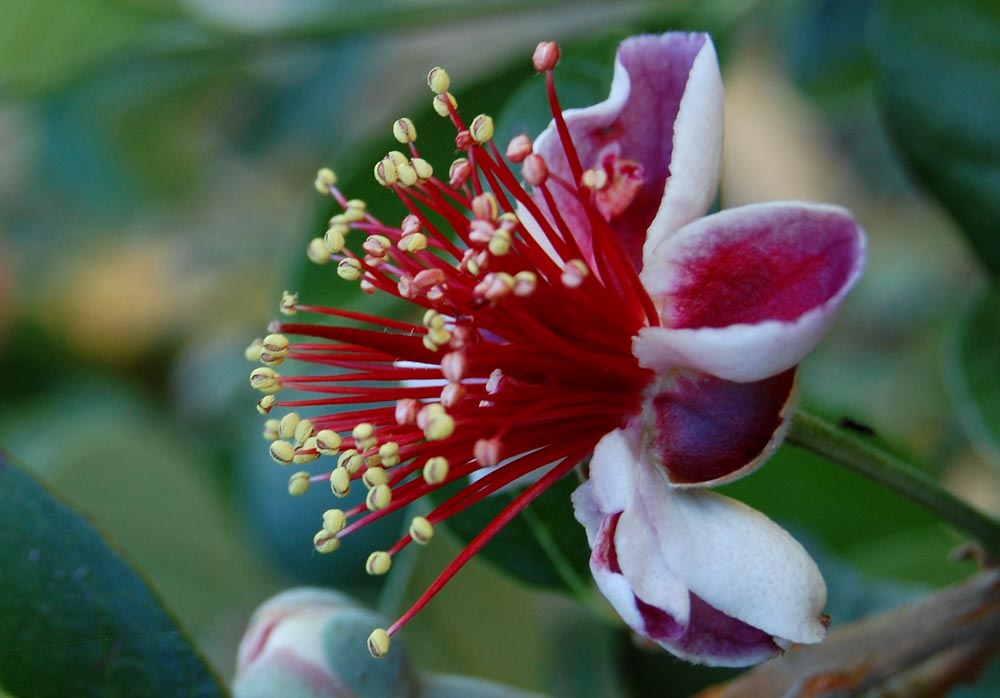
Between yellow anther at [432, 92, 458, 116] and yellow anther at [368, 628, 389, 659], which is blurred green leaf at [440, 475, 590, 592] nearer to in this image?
yellow anther at [368, 628, 389, 659]

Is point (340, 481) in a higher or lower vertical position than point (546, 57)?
lower

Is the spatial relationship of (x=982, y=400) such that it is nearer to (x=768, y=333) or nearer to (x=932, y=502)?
(x=932, y=502)

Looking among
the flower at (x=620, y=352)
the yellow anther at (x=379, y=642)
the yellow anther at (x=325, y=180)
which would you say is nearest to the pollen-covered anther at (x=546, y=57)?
the flower at (x=620, y=352)

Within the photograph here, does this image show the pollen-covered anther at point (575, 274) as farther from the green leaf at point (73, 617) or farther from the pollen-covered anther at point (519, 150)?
the green leaf at point (73, 617)

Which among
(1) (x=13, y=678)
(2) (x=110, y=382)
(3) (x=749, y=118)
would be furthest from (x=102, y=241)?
(1) (x=13, y=678)

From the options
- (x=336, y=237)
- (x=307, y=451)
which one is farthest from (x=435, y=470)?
(x=336, y=237)

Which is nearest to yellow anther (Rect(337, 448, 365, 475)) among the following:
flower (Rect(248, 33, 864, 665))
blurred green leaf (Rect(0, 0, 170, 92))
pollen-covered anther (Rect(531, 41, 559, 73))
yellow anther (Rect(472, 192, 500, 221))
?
flower (Rect(248, 33, 864, 665))

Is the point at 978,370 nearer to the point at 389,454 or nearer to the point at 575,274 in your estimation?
the point at 575,274

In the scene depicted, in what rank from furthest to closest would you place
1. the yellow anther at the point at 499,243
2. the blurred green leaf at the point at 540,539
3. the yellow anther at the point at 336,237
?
1. the blurred green leaf at the point at 540,539
2. the yellow anther at the point at 336,237
3. the yellow anther at the point at 499,243
